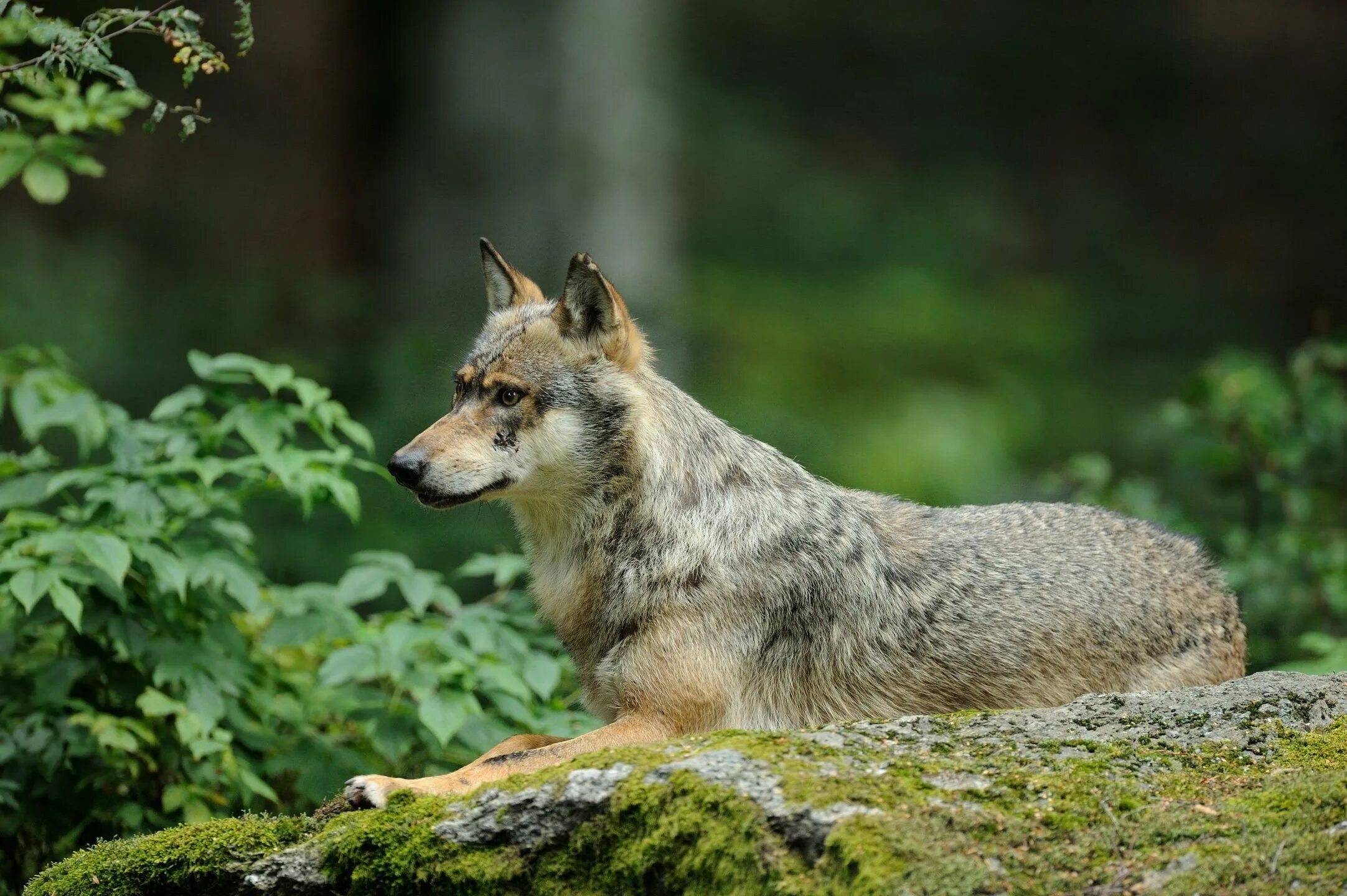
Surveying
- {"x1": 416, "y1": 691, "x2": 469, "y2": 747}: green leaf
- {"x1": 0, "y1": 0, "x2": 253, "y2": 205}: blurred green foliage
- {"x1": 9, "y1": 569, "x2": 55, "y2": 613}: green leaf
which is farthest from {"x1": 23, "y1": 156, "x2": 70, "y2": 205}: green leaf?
{"x1": 416, "y1": 691, "x2": 469, "y2": 747}: green leaf

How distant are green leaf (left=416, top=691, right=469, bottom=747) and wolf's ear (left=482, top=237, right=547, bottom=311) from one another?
5.82 ft

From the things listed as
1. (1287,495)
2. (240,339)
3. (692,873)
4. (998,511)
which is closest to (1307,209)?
(1287,495)

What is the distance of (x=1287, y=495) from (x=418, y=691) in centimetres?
601

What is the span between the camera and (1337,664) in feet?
20.1

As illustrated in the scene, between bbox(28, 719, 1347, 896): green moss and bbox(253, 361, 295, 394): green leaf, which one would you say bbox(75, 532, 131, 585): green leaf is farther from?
bbox(28, 719, 1347, 896): green moss

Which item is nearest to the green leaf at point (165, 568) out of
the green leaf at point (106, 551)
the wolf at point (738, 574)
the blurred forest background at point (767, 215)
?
the green leaf at point (106, 551)

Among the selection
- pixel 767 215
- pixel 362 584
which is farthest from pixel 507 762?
pixel 767 215

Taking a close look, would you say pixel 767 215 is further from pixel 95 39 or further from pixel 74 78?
pixel 95 39

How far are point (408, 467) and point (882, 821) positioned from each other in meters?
2.46

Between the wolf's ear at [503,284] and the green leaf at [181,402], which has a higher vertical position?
the wolf's ear at [503,284]

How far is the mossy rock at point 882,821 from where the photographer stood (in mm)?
3621

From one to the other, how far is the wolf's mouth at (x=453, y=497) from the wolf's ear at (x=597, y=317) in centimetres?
70

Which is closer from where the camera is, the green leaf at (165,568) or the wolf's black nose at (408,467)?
the wolf's black nose at (408,467)

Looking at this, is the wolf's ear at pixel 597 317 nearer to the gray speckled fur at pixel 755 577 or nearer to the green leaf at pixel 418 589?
the gray speckled fur at pixel 755 577
